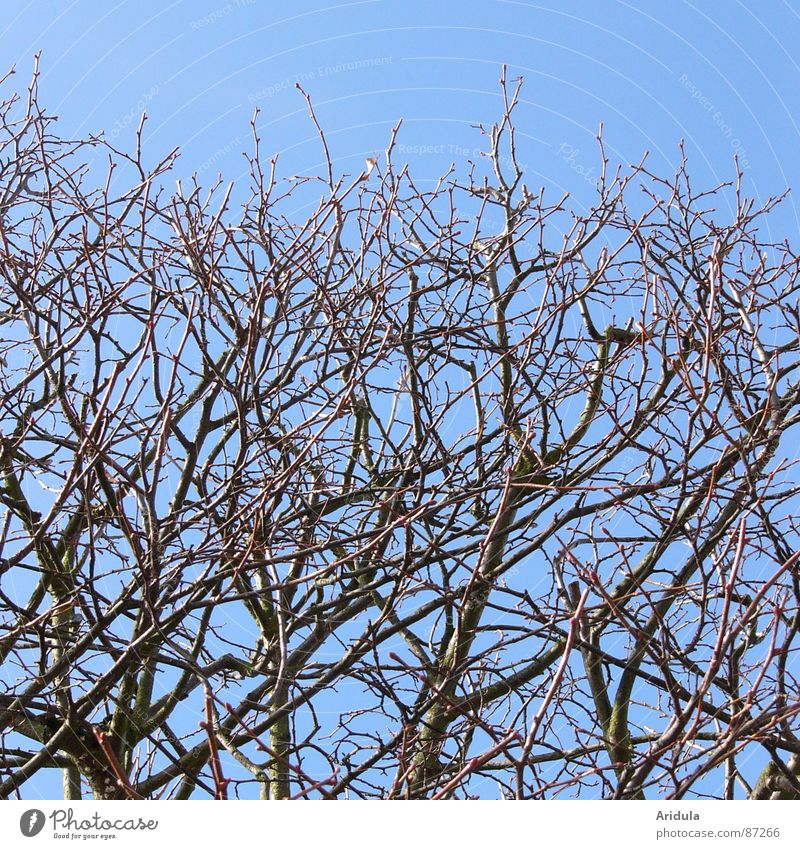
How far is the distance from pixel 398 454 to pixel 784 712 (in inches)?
105

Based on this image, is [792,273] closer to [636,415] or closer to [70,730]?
[636,415]

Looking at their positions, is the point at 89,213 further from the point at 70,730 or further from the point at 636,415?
the point at 636,415

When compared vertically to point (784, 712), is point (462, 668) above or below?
above

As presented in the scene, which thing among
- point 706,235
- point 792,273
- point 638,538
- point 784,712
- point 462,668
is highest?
point 706,235

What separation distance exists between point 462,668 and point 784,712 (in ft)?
4.63

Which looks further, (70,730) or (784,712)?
(70,730)

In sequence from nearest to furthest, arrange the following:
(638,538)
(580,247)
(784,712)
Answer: (784,712) < (638,538) < (580,247)

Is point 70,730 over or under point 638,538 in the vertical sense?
under

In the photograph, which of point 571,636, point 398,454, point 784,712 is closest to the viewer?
point 571,636

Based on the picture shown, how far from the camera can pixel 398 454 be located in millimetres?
5152

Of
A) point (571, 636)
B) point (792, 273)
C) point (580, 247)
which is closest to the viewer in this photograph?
point (571, 636)

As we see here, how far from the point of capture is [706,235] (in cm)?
614

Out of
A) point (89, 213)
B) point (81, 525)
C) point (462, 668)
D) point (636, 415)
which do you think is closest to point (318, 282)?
point (89, 213)

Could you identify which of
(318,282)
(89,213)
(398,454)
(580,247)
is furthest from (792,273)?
(89,213)
